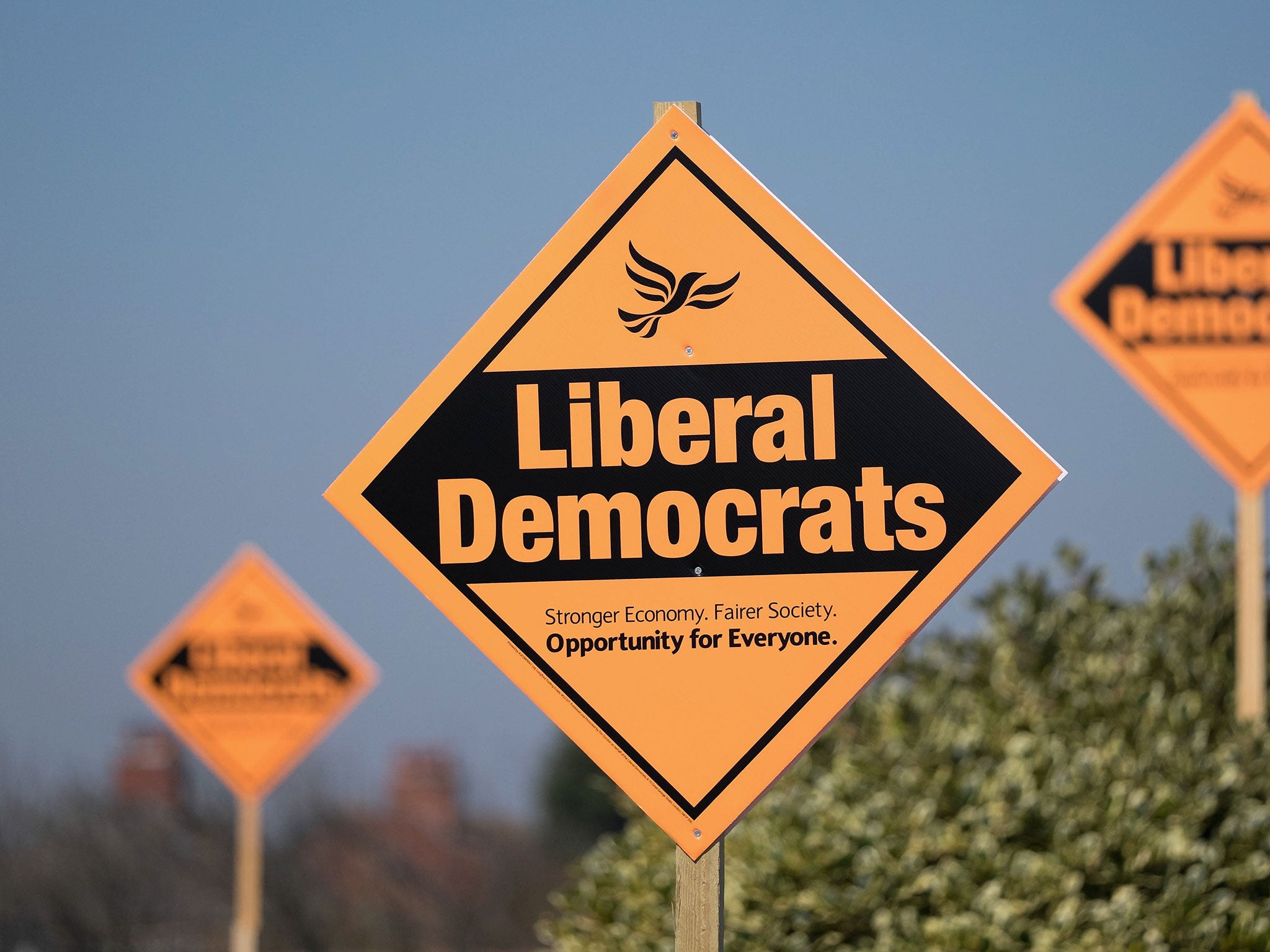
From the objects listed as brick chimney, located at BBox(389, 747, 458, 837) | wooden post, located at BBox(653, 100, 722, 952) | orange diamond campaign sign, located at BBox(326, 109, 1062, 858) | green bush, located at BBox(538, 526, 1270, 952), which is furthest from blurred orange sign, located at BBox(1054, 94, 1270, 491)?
brick chimney, located at BBox(389, 747, 458, 837)

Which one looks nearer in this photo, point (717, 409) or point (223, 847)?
point (717, 409)

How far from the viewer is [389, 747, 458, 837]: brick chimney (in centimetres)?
1912

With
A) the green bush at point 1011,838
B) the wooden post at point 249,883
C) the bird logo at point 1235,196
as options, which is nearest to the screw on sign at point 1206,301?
the bird logo at point 1235,196

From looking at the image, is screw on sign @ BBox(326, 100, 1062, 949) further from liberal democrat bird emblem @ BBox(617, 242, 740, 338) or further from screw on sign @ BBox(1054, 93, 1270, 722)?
screw on sign @ BBox(1054, 93, 1270, 722)

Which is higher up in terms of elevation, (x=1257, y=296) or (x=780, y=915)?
(x=1257, y=296)

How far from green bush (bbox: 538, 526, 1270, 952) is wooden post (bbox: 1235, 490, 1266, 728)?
7.5 inches

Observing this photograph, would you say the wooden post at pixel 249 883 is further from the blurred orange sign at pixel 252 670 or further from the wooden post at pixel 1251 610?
the wooden post at pixel 1251 610

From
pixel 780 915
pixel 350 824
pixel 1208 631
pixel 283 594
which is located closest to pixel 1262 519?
pixel 1208 631

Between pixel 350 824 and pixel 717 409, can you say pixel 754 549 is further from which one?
pixel 350 824

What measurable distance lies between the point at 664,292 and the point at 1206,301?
5206mm

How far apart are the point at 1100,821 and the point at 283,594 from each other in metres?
6.79

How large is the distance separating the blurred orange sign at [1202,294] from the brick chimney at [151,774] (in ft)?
50.8

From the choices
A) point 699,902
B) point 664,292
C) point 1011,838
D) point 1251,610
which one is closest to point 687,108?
point 664,292

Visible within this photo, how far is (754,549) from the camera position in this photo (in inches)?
104
